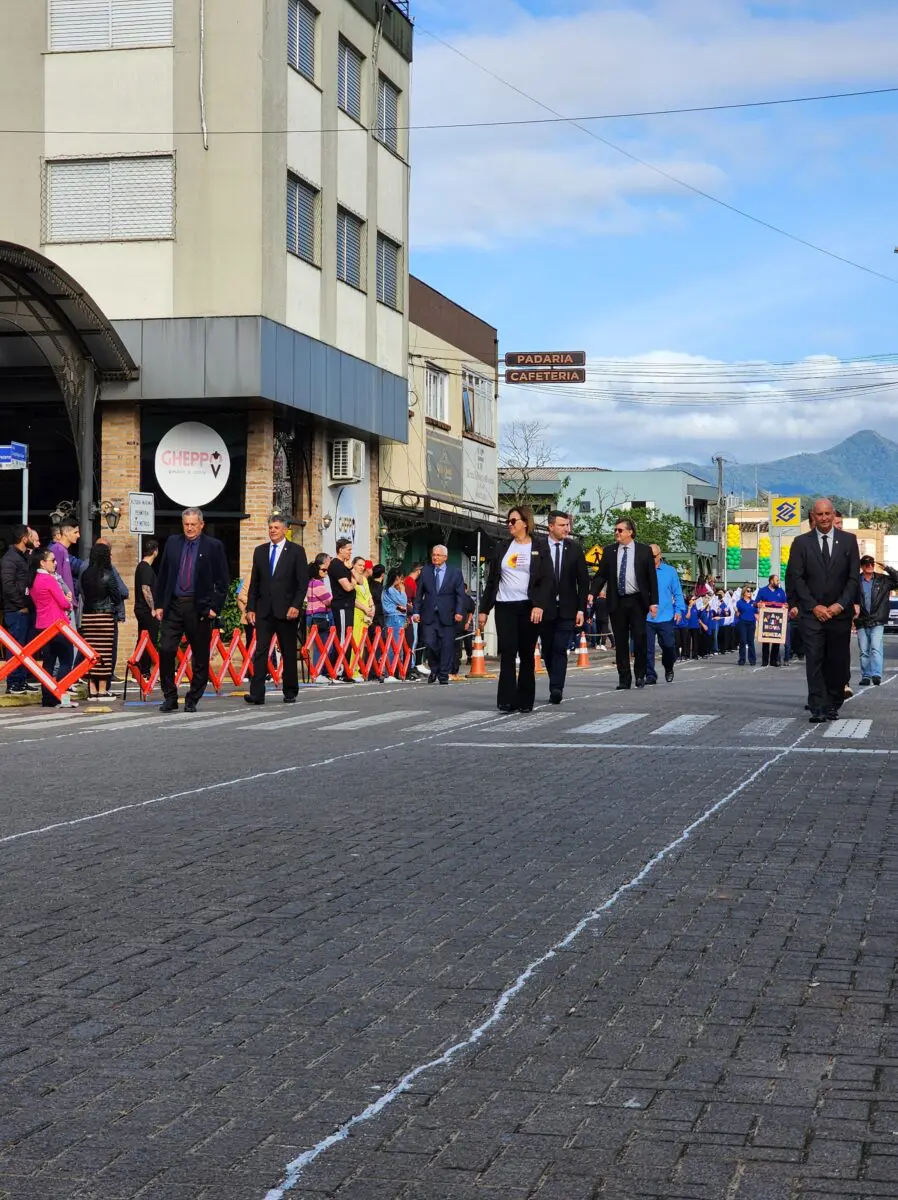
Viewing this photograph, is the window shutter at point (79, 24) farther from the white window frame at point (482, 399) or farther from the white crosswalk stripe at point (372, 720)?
the white crosswalk stripe at point (372, 720)

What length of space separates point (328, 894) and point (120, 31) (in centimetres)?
2750

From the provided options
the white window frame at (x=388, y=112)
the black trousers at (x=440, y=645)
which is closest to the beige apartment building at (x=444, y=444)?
the white window frame at (x=388, y=112)

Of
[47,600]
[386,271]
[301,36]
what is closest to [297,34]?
[301,36]

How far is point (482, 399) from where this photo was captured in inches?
1976

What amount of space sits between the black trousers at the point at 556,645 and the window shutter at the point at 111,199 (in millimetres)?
15453

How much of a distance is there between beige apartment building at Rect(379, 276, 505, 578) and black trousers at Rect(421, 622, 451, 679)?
1422 cm

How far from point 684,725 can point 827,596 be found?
86.9 inches

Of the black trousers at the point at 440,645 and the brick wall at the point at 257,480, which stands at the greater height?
the brick wall at the point at 257,480

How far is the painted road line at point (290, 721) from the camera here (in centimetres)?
1680

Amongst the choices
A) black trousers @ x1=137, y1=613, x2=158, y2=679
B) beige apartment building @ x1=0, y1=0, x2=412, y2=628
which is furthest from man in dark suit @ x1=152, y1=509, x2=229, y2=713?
beige apartment building @ x1=0, y1=0, x2=412, y2=628

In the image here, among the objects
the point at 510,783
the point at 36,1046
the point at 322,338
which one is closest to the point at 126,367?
the point at 322,338

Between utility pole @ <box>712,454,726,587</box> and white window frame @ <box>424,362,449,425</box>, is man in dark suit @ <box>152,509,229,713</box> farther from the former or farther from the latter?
utility pole @ <box>712,454,726,587</box>

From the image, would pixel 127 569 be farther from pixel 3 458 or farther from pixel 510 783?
pixel 510 783

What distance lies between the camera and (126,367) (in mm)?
31156
